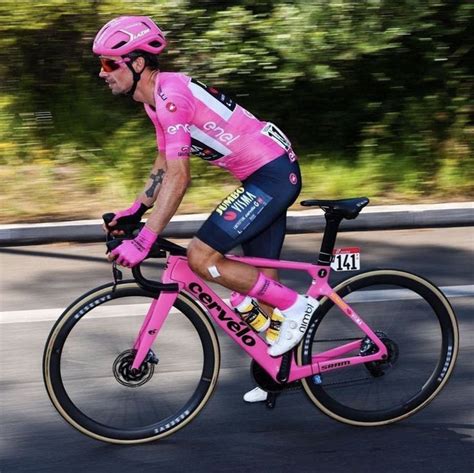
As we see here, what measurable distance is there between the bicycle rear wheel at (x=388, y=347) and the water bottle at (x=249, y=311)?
0.21 meters

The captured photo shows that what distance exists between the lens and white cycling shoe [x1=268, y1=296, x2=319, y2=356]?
14.8 feet

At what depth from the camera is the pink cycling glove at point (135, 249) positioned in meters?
4.09

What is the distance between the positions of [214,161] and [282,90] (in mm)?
6104

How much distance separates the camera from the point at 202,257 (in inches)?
170

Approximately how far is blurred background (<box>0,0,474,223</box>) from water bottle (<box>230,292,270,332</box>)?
4.54m

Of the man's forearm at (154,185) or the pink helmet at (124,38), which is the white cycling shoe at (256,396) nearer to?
the man's forearm at (154,185)

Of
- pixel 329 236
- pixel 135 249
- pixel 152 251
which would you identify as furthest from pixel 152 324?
pixel 329 236

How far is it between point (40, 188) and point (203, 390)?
4.86 m

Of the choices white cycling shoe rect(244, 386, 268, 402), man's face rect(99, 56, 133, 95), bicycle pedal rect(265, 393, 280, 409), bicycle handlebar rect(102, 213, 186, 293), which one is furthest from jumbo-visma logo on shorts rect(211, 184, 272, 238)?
white cycling shoe rect(244, 386, 268, 402)

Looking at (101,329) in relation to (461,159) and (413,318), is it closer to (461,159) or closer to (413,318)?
(413,318)

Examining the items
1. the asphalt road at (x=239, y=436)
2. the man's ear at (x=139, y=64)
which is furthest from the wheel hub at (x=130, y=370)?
the man's ear at (x=139, y=64)

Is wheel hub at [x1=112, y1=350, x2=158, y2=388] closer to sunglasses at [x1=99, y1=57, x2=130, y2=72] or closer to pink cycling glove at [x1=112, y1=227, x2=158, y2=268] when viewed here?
pink cycling glove at [x1=112, y1=227, x2=158, y2=268]

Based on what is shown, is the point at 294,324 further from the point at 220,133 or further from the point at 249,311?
the point at 220,133

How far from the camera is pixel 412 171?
9.66 m
